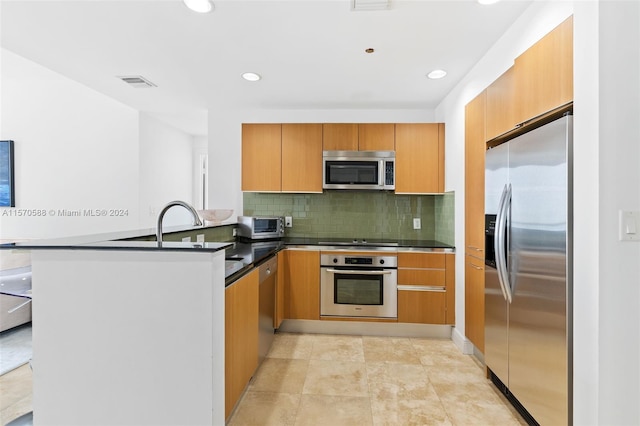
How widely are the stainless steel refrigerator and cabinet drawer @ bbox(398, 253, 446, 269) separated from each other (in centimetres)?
96

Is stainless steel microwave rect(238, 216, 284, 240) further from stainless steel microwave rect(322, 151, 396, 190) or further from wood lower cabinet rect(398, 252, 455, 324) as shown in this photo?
wood lower cabinet rect(398, 252, 455, 324)

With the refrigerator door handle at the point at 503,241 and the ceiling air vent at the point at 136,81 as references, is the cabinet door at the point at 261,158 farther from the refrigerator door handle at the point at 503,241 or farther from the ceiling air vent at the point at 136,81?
the refrigerator door handle at the point at 503,241

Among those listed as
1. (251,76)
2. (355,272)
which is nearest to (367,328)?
(355,272)

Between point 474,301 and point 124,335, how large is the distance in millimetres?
2432

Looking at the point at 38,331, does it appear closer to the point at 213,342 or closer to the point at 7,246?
the point at 7,246

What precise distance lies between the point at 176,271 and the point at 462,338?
2595mm

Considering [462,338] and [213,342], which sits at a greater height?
[213,342]

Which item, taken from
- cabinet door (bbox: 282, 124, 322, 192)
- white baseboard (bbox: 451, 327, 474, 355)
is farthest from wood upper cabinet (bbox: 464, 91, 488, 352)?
cabinet door (bbox: 282, 124, 322, 192)

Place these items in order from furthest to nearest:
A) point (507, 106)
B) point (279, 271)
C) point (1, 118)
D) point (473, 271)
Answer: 1. point (1, 118)
2. point (279, 271)
3. point (473, 271)
4. point (507, 106)

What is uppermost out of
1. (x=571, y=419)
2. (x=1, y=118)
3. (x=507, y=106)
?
(x=1, y=118)

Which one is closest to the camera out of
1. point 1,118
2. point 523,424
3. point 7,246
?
point 7,246

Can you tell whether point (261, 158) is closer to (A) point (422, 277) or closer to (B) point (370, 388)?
(A) point (422, 277)

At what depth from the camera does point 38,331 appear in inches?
56.6

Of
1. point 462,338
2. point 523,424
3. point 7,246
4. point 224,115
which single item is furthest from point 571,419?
point 224,115
